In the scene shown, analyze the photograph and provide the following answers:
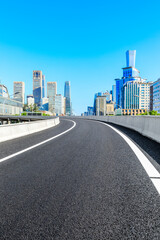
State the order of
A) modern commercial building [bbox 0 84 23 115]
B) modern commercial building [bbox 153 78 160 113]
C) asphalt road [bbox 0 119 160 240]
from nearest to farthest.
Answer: asphalt road [bbox 0 119 160 240], modern commercial building [bbox 0 84 23 115], modern commercial building [bbox 153 78 160 113]

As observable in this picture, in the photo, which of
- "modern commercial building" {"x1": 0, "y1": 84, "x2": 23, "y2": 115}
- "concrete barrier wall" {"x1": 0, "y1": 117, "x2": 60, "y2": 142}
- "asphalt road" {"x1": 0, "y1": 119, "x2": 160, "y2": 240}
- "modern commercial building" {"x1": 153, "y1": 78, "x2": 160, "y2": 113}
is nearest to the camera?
"asphalt road" {"x1": 0, "y1": 119, "x2": 160, "y2": 240}

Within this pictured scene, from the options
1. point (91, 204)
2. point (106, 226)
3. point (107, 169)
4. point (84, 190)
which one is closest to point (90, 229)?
point (106, 226)

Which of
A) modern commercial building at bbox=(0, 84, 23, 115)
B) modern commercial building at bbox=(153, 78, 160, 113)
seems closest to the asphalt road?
modern commercial building at bbox=(0, 84, 23, 115)

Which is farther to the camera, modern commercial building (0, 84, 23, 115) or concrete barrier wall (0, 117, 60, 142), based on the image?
modern commercial building (0, 84, 23, 115)

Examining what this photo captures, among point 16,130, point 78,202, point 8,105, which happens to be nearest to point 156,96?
point 8,105

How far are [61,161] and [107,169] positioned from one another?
139 cm

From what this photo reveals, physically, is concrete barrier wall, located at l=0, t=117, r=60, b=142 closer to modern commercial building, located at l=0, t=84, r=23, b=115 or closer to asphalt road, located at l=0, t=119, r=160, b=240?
asphalt road, located at l=0, t=119, r=160, b=240

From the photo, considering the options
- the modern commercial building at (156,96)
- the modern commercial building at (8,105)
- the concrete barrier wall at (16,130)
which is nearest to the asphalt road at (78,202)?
the concrete barrier wall at (16,130)

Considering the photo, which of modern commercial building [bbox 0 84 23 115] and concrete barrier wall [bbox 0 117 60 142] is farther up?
modern commercial building [bbox 0 84 23 115]

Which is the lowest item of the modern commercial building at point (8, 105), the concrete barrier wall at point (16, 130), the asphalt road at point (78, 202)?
the asphalt road at point (78, 202)

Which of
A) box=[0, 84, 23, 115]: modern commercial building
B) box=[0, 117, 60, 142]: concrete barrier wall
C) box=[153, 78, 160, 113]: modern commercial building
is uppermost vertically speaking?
box=[153, 78, 160, 113]: modern commercial building

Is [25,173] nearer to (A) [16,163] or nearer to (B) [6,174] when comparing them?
(B) [6,174]

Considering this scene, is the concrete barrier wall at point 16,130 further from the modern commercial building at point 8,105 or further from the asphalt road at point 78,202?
the modern commercial building at point 8,105

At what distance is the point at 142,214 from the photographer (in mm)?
2498
